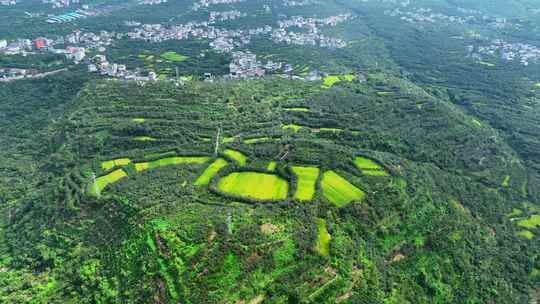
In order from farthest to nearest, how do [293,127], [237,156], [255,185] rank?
[293,127] → [237,156] → [255,185]

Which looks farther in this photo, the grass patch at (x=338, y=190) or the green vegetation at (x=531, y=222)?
the green vegetation at (x=531, y=222)

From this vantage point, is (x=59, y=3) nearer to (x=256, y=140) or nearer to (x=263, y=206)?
(x=256, y=140)

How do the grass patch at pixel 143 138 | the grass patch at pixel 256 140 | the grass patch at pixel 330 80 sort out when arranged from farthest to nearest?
1. the grass patch at pixel 330 80
2. the grass patch at pixel 143 138
3. the grass patch at pixel 256 140

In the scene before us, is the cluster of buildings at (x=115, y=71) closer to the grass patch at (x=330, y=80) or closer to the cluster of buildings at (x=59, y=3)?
the grass patch at (x=330, y=80)

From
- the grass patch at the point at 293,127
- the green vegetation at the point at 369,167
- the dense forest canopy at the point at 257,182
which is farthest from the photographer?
the grass patch at the point at 293,127

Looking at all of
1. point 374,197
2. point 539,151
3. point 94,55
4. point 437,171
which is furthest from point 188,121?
point 539,151

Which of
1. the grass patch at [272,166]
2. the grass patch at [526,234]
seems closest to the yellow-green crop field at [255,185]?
the grass patch at [272,166]

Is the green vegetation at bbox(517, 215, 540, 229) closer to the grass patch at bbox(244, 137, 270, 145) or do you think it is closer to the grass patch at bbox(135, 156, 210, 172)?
the grass patch at bbox(244, 137, 270, 145)

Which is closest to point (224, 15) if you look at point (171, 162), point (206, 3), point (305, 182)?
point (206, 3)
